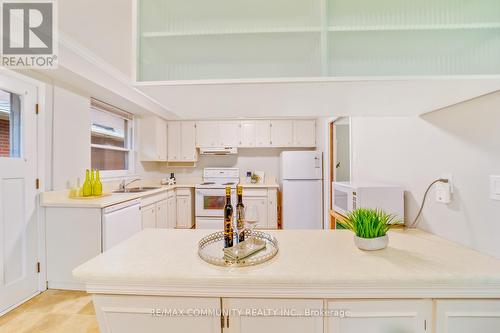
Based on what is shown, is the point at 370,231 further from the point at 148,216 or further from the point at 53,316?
the point at 148,216

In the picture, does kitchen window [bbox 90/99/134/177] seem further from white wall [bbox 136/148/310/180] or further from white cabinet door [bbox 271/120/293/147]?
white cabinet door [bbox 271/120/293/147]

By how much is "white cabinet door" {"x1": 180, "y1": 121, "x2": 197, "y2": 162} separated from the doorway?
8.34 feet

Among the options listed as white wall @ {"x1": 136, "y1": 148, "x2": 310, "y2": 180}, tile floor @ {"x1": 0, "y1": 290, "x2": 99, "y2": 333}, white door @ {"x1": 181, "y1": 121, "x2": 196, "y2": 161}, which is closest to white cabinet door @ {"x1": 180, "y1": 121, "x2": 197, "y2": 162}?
white door @ {"x1": 181, "y1": 121, "x2": 196, "y2": 161}

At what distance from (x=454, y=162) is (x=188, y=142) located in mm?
3983

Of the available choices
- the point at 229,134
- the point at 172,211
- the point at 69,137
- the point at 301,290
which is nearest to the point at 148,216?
the point at 172,211

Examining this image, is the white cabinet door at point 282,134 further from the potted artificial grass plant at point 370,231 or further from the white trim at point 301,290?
the white trim at point 301,290

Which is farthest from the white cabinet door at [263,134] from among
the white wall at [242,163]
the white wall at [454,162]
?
the white wall at [454,162]

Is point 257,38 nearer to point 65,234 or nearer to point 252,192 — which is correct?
point 65,234

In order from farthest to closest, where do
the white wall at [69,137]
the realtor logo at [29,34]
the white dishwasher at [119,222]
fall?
the white wall at [69,137] → the white dishwasher at [119,222] → the realtor logo at [29,34]

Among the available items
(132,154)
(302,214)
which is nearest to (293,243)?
(302,214)

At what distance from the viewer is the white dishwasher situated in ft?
7.29

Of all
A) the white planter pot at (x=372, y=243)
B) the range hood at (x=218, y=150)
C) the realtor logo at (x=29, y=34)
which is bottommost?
the white planter pot at (x=372, y=243)

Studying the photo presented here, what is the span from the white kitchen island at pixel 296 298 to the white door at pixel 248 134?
11.8ft

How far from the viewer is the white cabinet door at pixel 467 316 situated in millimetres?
868
